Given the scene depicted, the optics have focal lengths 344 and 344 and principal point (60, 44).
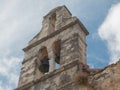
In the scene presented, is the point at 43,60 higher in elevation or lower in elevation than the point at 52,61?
higher

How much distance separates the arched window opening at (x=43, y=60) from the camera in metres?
9.48

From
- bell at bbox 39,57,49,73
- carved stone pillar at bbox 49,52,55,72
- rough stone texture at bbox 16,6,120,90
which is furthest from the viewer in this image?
bell at bbox 39,57,49,73

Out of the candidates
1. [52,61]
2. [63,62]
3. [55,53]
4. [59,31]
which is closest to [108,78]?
[63,62]

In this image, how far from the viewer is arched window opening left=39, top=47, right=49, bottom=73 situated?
9.48 meters

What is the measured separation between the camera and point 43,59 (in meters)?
9.75

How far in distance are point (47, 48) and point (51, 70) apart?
1.00 meters

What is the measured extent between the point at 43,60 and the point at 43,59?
0.12 ft

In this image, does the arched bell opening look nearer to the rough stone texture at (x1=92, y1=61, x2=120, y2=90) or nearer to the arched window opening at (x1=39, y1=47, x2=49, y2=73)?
the arched window opening at (x1=39, y1=47, x2=49, y2=73)

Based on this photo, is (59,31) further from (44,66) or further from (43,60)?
(44,66)

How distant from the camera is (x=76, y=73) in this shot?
25.9 feet

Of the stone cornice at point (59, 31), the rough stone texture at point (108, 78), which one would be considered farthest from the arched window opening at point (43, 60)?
the rough stone texture at point (108, 78)

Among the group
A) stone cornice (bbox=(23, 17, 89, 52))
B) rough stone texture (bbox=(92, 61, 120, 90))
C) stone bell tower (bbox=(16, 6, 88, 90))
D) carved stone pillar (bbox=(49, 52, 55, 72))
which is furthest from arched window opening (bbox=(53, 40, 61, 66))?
rough stone texture (bbox=(92, 61, 120, 90))

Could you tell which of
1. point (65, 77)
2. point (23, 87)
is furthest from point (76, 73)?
point (23, 87)

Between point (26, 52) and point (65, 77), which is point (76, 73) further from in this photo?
point (26, 52)
